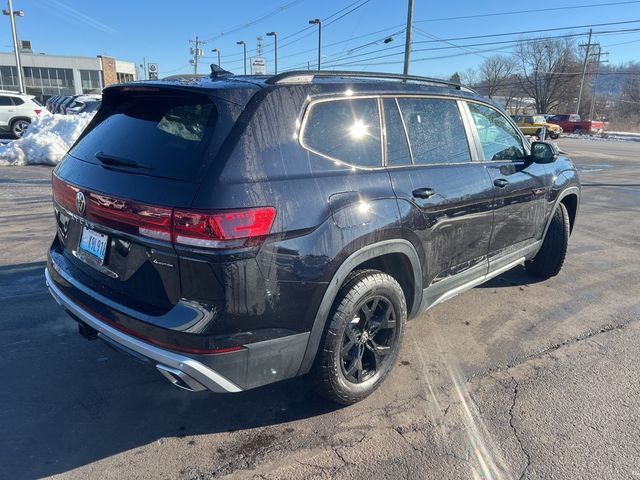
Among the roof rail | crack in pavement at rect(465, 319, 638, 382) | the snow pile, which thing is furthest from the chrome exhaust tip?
the snow pile

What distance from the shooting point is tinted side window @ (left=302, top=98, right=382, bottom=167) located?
2604 millimetres

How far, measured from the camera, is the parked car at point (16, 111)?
691 inches

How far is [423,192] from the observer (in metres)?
3.07

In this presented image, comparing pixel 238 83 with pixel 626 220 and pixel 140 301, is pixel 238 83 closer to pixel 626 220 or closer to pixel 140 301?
pixel 140 301

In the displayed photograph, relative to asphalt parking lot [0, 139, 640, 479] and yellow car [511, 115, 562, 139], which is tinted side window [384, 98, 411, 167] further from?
yellow car [511, 115, 562, 139]

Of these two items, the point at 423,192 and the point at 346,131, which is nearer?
the point at 346,131

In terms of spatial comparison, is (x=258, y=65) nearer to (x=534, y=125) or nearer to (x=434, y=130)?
(x=534, y=125)

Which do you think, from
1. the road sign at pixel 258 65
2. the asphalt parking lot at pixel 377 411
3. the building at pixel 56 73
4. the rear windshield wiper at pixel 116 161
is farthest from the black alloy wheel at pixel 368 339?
the building at pixel 56 73

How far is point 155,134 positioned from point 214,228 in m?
0.80

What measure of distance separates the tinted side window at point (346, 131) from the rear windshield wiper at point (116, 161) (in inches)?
33.9

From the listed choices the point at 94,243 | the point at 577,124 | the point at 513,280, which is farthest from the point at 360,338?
the point at 577,124

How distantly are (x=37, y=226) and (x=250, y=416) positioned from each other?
205 inches

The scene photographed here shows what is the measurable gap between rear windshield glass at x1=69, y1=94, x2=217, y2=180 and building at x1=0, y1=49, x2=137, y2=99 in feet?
222

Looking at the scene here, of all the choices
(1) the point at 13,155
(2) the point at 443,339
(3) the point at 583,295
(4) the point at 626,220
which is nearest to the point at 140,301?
(2) the point at 443,339
